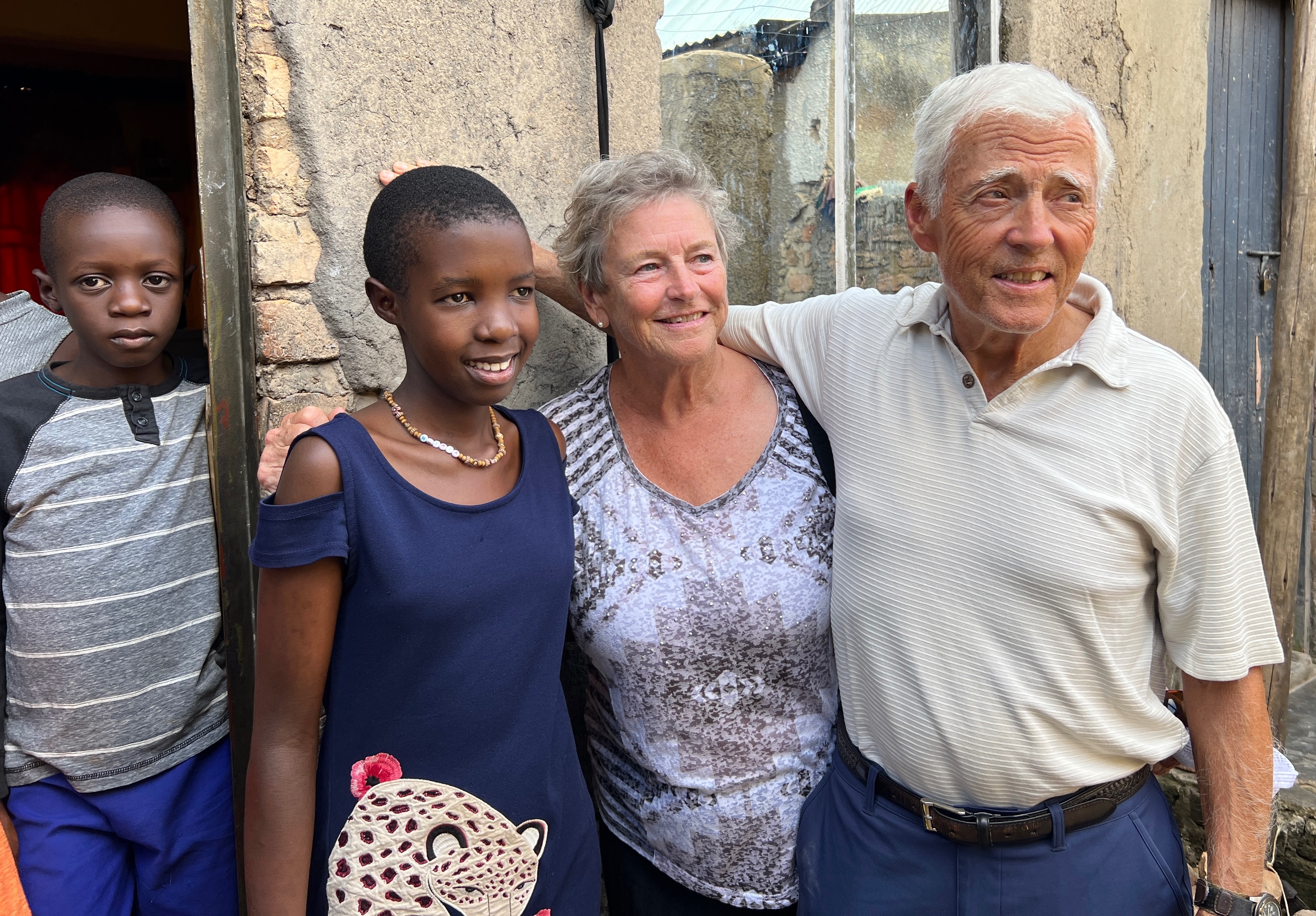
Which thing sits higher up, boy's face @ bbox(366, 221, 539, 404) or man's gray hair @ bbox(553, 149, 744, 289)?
man's gray hair @ bbox(553, 149, 744, 289)

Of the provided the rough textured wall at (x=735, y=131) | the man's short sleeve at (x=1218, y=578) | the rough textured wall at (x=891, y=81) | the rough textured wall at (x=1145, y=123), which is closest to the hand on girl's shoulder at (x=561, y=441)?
the man's short sleeve at (x=1218, y=578)

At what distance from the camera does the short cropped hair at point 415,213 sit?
1333 millimetres

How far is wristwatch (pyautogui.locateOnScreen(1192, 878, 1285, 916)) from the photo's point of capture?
1.47m

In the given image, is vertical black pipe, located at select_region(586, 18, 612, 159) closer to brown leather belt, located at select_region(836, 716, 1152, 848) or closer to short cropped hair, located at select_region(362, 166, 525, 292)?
short cropped hair, located at select_region(362, 166, 525, 292)

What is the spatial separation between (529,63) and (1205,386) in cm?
153

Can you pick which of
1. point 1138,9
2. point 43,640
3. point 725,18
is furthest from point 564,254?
point 1138,9

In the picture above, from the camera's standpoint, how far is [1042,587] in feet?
4.87

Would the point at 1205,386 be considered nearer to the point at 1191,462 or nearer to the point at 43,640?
the point at 1191,462

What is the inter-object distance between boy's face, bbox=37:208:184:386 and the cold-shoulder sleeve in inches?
25.6

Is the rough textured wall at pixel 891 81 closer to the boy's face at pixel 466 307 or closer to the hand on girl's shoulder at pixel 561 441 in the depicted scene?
the hand on girl's shoulder at pixel 561 441

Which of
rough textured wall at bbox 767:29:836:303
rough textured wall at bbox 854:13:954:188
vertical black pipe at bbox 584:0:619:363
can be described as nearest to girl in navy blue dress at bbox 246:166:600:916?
vertical black pipe at bbox 584:0:619:363

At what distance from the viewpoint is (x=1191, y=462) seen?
142cm

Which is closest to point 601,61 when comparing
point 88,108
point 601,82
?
point 601,82

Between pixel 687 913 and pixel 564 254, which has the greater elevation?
pixel 564 254
